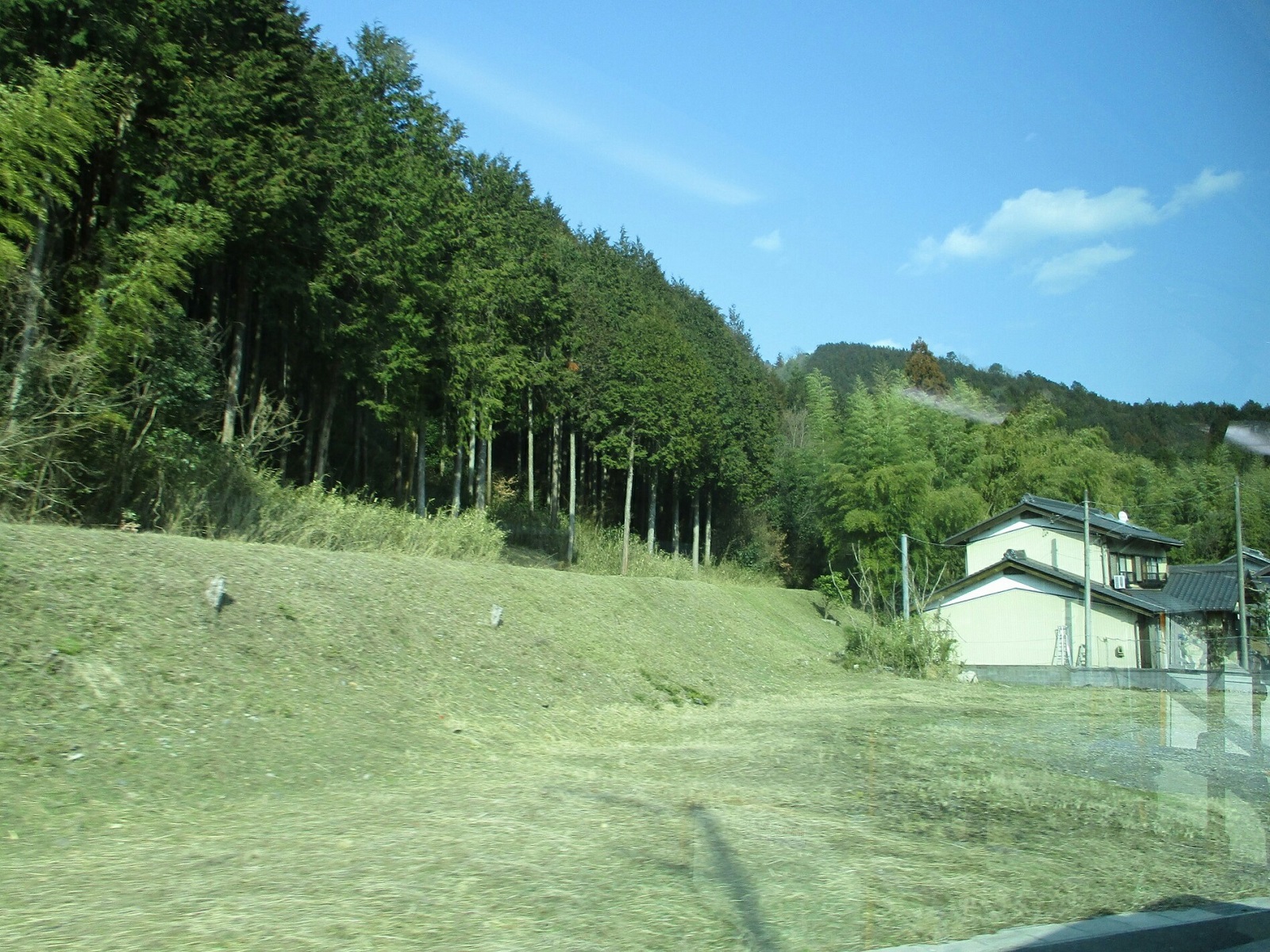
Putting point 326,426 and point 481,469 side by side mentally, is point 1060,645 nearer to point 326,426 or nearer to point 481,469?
point 481,469

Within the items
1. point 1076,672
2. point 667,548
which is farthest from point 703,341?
point 1076,672

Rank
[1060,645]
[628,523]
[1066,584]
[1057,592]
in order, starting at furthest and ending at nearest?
[628,523], [1057,592], [1066,584], [1060,645]

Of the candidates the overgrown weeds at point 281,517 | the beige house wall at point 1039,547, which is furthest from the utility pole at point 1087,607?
the overgrown weeds at point 281,517

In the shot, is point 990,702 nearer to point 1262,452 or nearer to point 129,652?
point 1262,452

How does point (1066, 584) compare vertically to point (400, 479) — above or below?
below

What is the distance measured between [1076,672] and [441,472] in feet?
80.3

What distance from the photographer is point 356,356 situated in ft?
77.9

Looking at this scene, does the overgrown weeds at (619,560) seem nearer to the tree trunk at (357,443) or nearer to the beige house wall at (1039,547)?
the tree trunk at (357,443)

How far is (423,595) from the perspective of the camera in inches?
645

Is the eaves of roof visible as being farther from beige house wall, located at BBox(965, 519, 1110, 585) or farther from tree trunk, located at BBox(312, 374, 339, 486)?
tree trunk, located at BBox(312, 374, 339, 486)

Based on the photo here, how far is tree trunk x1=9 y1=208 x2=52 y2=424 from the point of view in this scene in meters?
13.0

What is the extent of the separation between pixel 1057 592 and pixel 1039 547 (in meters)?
3.95

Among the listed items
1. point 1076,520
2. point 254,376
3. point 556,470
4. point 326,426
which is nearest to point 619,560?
point 556,470

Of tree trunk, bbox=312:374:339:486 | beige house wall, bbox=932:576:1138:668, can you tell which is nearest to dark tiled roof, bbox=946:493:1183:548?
beige house wall, bbox=932:576:1138:668
